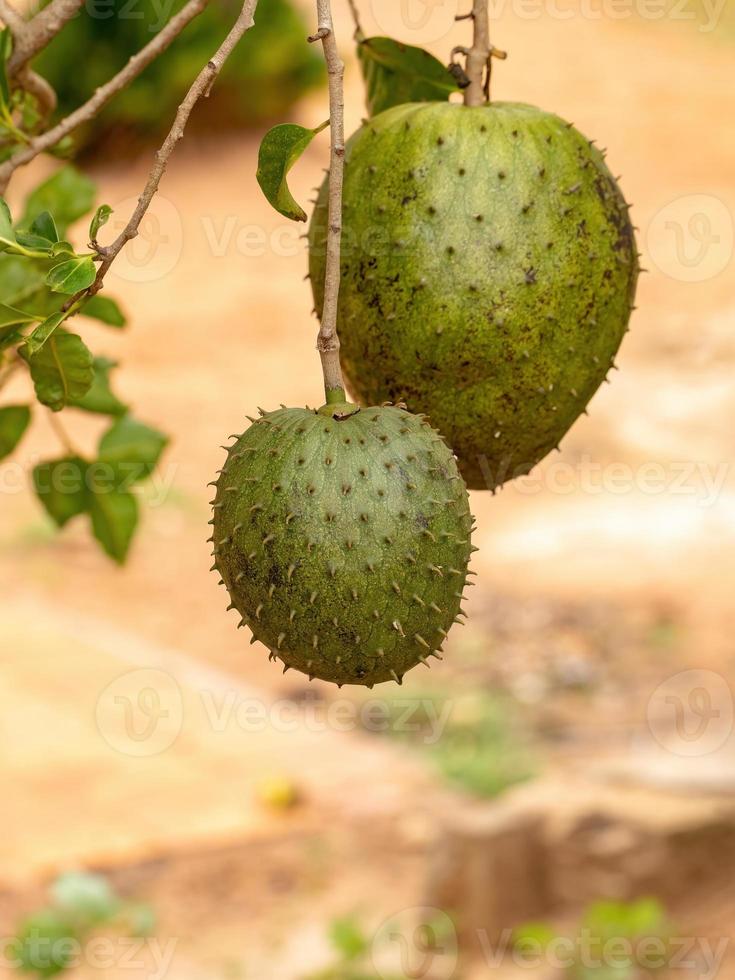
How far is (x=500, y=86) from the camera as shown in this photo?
15555 mm

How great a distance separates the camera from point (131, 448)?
2301mm

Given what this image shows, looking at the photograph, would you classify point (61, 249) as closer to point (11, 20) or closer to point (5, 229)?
point (5, 229)

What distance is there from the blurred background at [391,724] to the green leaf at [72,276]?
255 centimetres

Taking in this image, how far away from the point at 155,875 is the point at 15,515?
378cm

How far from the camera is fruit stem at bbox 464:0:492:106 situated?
1.61 metres

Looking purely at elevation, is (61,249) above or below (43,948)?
above

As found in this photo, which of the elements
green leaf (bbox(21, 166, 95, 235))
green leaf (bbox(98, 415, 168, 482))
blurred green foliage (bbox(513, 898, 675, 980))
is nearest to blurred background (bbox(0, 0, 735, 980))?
blurred green foliage (bbox(513, 898, 675, 980))

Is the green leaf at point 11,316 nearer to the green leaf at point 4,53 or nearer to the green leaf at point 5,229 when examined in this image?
the green leaf at point 5,229

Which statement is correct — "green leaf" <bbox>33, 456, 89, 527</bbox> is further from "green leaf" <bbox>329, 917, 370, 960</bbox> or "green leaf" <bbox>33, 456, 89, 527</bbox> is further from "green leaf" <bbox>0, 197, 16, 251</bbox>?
"green leaf" <bbox>329, 917, 370, 960</bbox>

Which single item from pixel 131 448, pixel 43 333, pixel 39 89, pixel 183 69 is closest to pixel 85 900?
pixel 131 448

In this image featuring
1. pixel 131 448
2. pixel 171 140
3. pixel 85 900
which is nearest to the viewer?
pixel 171 140

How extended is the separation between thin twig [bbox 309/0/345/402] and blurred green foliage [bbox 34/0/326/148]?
11.2 meters

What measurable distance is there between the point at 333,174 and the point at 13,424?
3.17ft

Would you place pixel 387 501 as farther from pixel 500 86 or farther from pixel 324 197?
pixel 500 86
